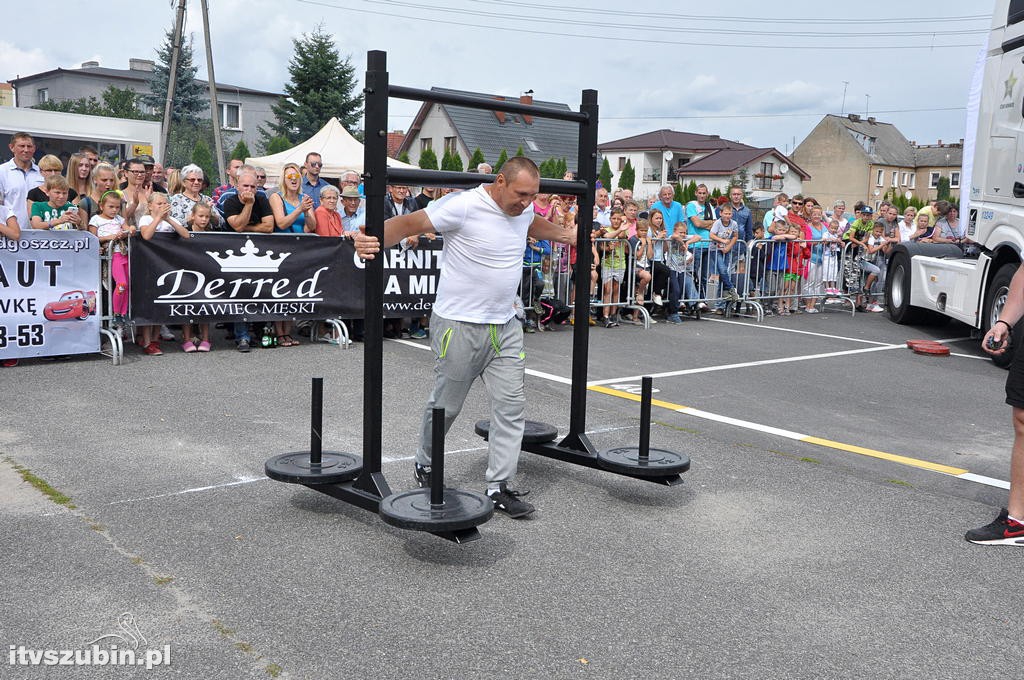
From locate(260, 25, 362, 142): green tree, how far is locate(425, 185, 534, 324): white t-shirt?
58567 mm

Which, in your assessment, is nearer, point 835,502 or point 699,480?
point 835,502

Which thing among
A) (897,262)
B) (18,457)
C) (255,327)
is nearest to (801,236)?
(897,262)

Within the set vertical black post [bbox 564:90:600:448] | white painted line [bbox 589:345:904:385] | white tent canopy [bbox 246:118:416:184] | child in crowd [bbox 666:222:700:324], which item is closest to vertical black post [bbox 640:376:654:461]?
vertical black post [bbox 564:90:600:448]

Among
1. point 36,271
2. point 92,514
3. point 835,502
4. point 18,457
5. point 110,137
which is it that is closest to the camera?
point 92,514

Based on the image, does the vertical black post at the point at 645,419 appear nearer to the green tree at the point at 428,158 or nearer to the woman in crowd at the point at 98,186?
the woman in crowd at the point at 98,186

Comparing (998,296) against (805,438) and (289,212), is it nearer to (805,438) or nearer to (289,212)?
(805,438)

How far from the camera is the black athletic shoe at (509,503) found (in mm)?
5082

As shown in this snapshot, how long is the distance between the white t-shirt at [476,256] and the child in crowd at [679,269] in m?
9.18

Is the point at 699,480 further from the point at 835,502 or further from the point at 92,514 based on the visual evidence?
the point at 92,514

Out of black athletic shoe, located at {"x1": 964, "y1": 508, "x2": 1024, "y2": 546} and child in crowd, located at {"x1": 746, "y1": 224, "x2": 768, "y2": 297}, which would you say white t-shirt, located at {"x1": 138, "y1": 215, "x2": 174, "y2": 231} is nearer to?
black athletic shoe, located at {"x1": 964, "y1": 508, "x2": 1024, "y2": 546}

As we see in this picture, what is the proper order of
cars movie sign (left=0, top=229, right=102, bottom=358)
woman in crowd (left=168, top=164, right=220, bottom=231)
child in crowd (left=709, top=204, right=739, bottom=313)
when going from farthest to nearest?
child in crowd (left=709, top=204, right=739, bottom=313) → woman in crowd (left=168, top=164, right=220, bottom=231) → cars movie sign (left=0, top=229, right=102, bottom=358)

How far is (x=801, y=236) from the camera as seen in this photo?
1616 centimetres

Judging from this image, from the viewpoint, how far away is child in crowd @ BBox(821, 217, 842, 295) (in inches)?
645

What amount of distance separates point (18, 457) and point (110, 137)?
1662cm
